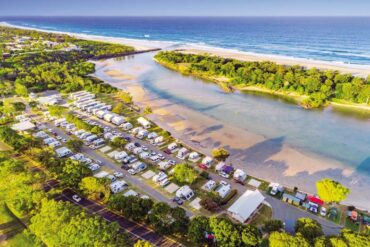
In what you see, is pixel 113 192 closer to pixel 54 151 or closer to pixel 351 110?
pixel 54 151

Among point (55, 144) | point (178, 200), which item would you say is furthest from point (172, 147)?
point (55, 144)

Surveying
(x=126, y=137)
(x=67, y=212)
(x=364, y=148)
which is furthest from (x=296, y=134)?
(x=67, y=212)

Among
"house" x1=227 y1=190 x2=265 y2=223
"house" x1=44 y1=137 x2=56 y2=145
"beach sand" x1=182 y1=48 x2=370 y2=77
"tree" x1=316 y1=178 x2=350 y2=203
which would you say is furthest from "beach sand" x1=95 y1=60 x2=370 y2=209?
"beach sand" x1=182 y1=48 x2=370 y2=77

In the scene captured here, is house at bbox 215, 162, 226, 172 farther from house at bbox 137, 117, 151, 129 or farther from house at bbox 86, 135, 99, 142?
house at bbox 86, 135, 99, 142

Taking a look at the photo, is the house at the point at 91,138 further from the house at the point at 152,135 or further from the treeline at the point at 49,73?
the treeline at the point at 49,73

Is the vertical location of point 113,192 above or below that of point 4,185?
below

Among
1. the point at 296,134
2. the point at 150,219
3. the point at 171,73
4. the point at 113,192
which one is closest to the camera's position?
the point at 150,219

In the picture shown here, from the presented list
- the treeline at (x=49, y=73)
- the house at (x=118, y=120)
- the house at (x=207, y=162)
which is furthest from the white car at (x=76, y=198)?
the treeline at (x=49, y=73)
